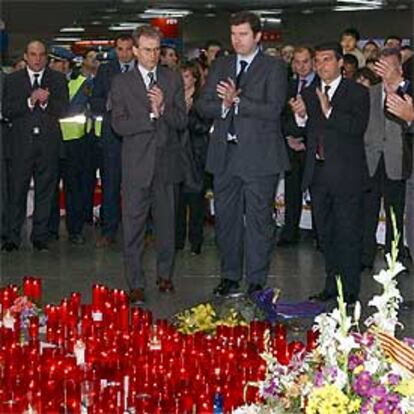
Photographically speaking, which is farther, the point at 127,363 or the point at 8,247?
the point at 8,247

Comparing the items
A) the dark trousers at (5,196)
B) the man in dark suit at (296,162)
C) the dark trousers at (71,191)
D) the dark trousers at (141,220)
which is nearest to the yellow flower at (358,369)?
the dark trousers at (141,220)

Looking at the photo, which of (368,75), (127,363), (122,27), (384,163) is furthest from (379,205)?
(122,27)

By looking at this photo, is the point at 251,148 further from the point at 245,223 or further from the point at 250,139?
the point at 245,223

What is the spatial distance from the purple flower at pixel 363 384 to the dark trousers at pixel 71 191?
8.32 meters

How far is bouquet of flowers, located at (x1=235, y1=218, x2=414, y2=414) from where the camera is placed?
3.64m

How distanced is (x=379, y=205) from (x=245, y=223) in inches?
76.3

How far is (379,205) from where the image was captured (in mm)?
10172

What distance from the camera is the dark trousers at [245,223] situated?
8484mm

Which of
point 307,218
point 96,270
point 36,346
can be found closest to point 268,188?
point 96,270

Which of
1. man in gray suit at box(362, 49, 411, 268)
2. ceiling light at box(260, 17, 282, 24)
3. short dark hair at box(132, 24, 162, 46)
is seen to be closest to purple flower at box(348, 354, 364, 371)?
man in gray suit at box(362, 49, 411, 268)

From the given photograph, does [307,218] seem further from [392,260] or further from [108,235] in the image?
[392,260]

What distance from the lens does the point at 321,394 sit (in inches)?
142

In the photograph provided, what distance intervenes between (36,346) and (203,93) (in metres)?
3.44

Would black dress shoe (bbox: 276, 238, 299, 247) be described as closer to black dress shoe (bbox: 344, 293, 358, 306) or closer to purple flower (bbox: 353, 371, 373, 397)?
black dress shoe (bbox: 344, 293, 358, 306)
